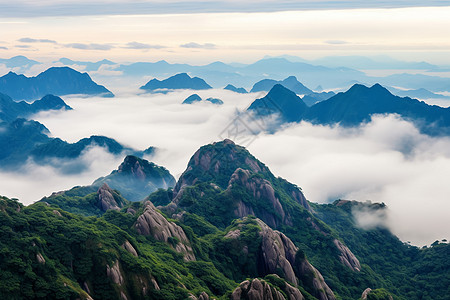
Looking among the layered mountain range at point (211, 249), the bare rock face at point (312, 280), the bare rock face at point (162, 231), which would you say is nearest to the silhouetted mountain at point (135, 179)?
the layered mountain range at point (211, 249)

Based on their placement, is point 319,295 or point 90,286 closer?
point 90,286

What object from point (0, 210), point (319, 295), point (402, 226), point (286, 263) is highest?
point (0, 210)

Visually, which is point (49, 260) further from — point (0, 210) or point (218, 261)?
point (218, 261)

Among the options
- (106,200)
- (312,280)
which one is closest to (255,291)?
(312,280)

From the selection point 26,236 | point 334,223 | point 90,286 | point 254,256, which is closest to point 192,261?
point 254,256

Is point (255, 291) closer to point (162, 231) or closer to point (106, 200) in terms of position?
point (162, 231)

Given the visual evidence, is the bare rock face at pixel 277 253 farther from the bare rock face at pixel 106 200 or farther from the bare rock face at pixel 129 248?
the bare rock face at pixel 106 200

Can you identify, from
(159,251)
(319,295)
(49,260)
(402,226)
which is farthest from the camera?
(402,226)

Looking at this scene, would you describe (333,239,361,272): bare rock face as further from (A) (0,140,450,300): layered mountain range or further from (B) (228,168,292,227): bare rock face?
(B) (228,168,292,227): bare rock face
